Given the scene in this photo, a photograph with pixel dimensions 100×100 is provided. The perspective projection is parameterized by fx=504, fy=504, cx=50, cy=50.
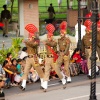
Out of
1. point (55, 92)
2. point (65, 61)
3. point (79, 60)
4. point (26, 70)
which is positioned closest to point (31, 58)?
point (26, 70)

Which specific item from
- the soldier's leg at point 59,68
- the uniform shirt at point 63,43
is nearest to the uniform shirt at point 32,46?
the soldier's leg at point 59,68

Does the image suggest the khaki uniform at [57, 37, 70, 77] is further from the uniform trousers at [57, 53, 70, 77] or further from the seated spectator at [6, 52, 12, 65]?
the seated spectator at [6, 52, 12, 65]

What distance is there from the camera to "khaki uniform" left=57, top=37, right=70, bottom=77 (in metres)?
14.0

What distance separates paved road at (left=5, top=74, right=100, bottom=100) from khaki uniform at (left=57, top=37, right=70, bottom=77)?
513 millimetres

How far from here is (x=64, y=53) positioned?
14094mm

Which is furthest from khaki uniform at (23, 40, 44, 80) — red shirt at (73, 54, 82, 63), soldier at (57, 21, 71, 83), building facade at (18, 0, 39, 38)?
building facade at (18, 0, 39, 38)

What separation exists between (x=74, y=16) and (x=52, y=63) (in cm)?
1661

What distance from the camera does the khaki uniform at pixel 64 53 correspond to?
14023mm

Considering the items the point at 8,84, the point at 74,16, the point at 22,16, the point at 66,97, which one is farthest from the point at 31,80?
the point at 74,16

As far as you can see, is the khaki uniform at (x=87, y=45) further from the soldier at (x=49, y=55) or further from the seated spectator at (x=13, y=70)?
the seated spectator at (x=13, y=70)

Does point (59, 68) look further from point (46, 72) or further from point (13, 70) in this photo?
point (13, 70)

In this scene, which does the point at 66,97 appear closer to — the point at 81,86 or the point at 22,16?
the point at 81,86

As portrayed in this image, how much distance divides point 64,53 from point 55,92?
131cm

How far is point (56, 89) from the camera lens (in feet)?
44.5
